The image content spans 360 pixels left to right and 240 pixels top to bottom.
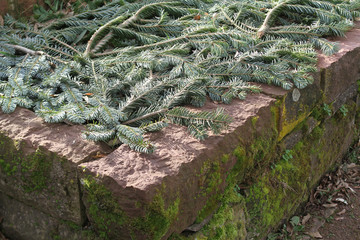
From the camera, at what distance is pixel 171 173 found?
1.71 meters

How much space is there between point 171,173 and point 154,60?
927mm

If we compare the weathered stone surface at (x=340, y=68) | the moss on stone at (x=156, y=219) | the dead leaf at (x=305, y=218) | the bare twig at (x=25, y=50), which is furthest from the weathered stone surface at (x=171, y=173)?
the dead leaf at (x=305, y=218)

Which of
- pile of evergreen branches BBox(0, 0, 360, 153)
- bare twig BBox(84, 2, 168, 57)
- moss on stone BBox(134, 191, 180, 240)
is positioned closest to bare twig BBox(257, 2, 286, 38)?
pile of evergreen branches BBox(0, 0, 360, 153)

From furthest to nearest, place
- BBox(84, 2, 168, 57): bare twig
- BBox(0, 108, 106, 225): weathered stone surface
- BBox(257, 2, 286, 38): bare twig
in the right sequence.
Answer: BBox(257, 2, 286, 38): bare twig < BBox(84, 2, 168, 57): bare twig < BBox(0, 108, 106, 225): weathered stone surface

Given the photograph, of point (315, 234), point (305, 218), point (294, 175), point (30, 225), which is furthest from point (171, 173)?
point (305, 218)

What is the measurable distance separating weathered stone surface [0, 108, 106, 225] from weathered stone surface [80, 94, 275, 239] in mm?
106

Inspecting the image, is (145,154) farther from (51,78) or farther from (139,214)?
(51,78)

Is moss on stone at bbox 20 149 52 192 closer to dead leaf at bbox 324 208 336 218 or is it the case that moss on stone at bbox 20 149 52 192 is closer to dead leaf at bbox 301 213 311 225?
dead leaf at bbox 301 213 311 225

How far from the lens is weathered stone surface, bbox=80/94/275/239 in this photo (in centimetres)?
162

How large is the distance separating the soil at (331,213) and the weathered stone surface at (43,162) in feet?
5.12

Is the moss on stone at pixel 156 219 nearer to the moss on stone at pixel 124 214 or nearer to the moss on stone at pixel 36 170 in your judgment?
the moss on stone at pixel 124 214

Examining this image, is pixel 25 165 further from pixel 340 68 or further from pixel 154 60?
pixel 340 68

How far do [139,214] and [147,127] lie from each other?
0.48 metres

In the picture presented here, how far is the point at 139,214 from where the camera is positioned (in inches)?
63.5
